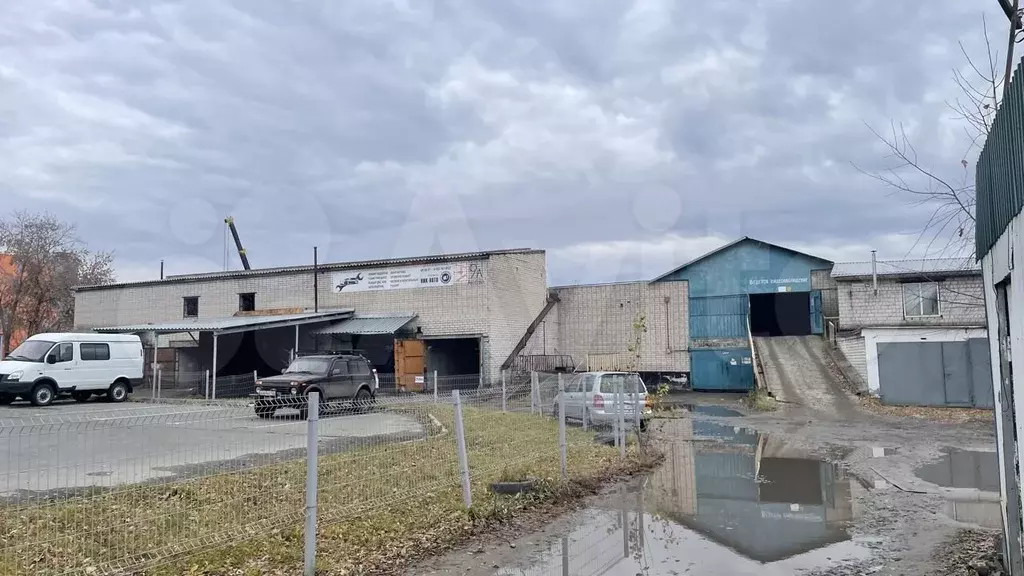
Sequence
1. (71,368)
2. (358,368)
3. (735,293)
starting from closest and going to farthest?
(358,368) → (71,368) → (735,293)

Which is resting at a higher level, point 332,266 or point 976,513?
point 332,266

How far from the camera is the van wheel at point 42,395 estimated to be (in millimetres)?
21688

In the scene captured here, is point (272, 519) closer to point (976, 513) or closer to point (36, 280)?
point (976, 513)

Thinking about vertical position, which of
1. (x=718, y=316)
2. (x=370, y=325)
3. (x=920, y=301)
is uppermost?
(x=920, y=301)

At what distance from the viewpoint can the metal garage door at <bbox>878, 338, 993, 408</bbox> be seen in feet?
72.6

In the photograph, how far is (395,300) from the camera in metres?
33.0

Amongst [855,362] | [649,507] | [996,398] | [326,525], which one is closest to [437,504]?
[326,525]

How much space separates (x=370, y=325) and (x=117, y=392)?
1047cm

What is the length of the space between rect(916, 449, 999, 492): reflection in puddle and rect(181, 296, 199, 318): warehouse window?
36.1m

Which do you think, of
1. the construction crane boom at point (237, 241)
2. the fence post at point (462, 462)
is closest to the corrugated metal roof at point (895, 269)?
the fence post at point (462, 462)

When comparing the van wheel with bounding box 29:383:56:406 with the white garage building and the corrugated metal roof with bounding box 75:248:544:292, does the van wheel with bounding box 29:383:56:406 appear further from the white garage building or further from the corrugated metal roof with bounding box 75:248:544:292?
the corrugated metal roof with bounding box 75:248:544:292

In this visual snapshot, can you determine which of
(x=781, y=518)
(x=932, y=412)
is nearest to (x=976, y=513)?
(x=781, y=518)

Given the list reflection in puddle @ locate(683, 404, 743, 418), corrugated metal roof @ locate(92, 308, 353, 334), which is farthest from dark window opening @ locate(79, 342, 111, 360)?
reflection in puddle @ locate(683, 404, 743, 418)

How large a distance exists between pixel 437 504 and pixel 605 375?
9454 mm
